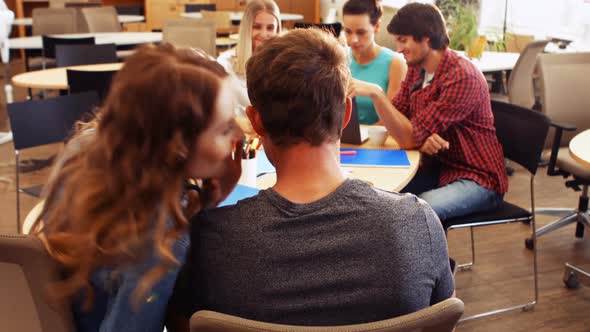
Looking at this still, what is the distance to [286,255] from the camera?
1047 mm

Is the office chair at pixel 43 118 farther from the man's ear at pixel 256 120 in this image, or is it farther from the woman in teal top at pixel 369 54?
the man's ear at pixel 256 120

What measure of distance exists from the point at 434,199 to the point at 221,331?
62.7 inches

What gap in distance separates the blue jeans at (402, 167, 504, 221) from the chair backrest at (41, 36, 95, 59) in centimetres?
333

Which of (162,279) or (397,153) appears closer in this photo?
(162,279)

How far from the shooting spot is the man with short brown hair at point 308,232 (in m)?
1.06

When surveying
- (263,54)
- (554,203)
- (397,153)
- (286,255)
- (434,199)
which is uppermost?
(263,54)

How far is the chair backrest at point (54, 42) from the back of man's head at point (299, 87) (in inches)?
164

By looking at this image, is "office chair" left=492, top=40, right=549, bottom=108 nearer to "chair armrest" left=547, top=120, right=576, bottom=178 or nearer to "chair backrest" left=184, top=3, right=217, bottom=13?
"chair armrest" left=547, top=120, right=576, bottom=178

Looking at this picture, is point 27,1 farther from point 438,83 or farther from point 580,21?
point 438,83

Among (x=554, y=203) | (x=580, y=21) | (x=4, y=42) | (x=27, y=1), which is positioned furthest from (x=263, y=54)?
(x=27, y=1)

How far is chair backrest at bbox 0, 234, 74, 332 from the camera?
1.09m

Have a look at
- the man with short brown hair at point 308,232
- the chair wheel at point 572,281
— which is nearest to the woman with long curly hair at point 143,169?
the man with short brown hair at point 308,232

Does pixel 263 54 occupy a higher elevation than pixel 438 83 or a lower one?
higher

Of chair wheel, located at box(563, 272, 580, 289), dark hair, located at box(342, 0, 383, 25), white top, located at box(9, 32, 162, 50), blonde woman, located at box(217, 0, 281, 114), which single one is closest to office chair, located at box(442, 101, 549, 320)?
chair wheel, located at box(563, 272, 580, 289)
